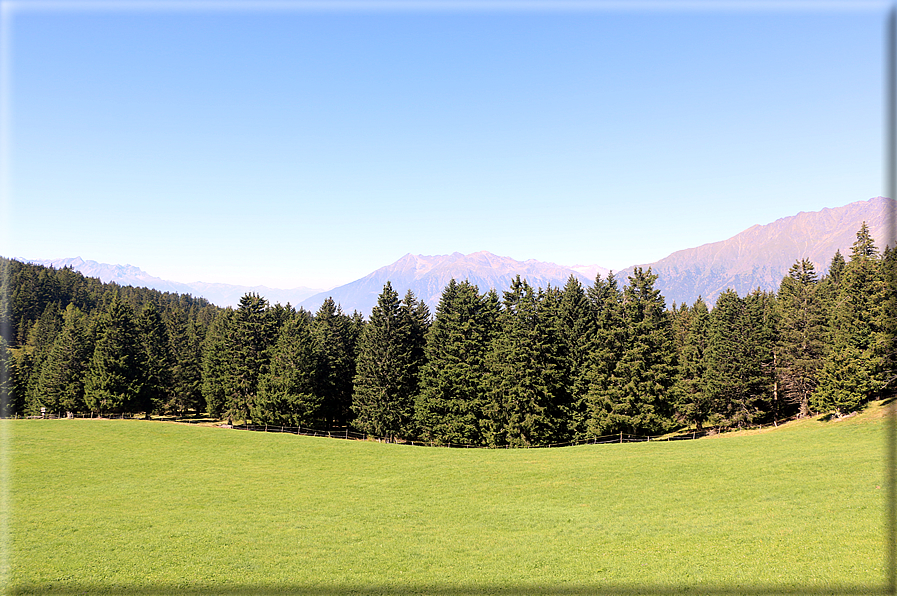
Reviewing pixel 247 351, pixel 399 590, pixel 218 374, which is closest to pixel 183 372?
pixel 218 374

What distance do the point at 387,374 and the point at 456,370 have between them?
9.90 meters

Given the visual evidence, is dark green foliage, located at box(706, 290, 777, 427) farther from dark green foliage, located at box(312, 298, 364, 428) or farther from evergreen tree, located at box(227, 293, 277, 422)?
evergreen tree, located at box(227, 293, 277, 422)

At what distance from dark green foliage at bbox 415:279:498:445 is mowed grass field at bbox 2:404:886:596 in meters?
12.7

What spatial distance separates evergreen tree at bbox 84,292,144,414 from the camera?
65.0 metres

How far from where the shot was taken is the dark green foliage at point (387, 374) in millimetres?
57562

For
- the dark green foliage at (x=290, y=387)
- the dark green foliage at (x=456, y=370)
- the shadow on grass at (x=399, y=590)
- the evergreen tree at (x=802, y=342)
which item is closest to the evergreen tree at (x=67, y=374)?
the dark green foliage at (x=290, y=387)

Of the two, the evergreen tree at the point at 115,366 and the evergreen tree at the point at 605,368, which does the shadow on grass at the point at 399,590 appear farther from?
the evergreen tree at the point at 115,366

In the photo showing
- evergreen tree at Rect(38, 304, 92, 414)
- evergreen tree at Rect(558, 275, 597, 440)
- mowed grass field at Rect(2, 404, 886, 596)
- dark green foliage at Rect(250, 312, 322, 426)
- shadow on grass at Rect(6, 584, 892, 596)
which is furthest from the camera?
evergreen tree at Rect(38, 304, 92, 414)

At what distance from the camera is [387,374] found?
59.2 m

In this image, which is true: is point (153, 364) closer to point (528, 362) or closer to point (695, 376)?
point (528, 362)

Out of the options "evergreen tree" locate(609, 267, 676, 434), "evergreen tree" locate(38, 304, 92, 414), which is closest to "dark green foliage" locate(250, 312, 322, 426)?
"evergreen tree" locate(38, 304, 92, 414)

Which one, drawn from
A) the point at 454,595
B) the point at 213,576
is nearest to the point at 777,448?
the point at 454,595

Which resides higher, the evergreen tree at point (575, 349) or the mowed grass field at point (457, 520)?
the evergreen tree at point (575, 349)

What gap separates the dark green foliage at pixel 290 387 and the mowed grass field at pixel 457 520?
57.6 feet
